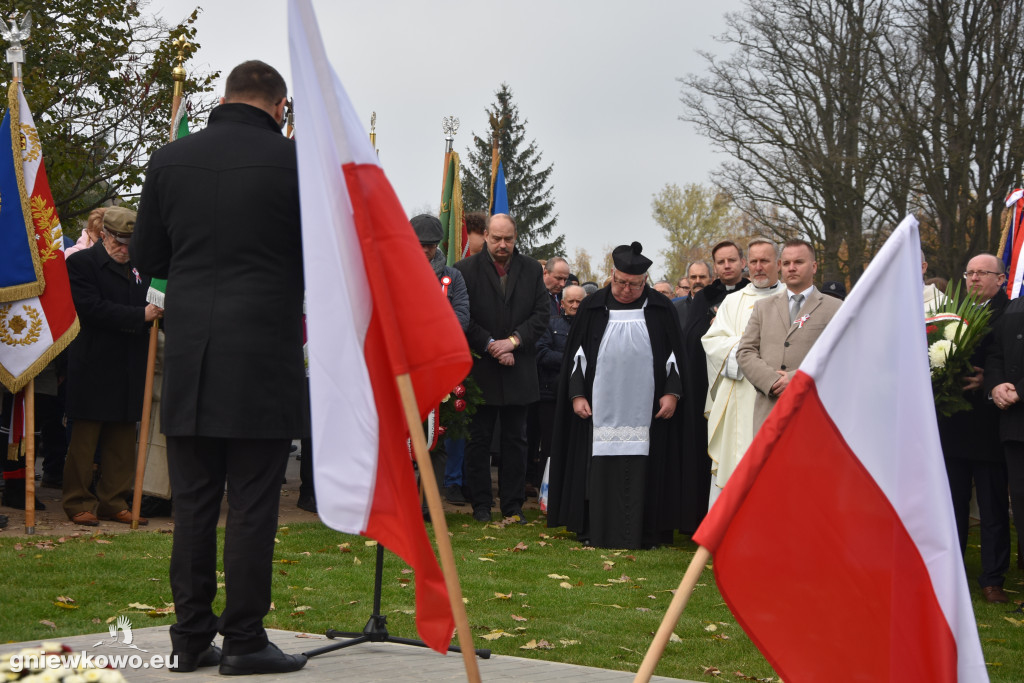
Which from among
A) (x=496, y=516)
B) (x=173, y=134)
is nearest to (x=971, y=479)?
(x=496, y=516)

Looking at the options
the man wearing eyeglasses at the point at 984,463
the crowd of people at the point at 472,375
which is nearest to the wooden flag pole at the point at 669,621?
the crowd of people at the point at 472,375

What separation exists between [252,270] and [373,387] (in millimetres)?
1094

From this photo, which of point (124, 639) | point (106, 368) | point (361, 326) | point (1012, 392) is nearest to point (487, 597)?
point (124, 639)

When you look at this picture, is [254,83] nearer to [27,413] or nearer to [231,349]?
[231,349]

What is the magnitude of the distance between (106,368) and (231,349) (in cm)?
496

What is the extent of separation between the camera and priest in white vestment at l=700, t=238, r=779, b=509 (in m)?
9.18

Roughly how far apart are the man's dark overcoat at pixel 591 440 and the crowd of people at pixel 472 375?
17 millimetres

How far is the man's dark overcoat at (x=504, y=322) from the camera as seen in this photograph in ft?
33.9

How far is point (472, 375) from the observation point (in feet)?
33.7

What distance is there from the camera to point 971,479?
27.5 ft

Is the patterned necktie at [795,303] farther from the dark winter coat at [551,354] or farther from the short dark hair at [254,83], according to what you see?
the short dark hair at [254,83]

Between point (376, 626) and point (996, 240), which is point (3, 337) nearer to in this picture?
point (376, 626)

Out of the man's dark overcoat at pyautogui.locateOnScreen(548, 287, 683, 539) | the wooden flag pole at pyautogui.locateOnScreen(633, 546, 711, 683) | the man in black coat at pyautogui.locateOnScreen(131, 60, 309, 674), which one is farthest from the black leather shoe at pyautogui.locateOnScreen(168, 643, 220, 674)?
the man's dark overcoat at pyautogui.locateOnScreen(548, 287, 683, 539)

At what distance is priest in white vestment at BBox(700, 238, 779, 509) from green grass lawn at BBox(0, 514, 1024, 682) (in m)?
0.97
